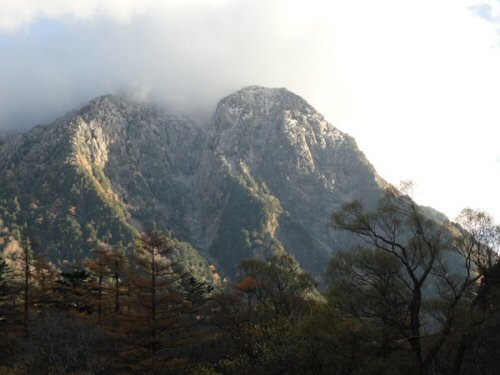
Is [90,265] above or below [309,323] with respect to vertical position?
above

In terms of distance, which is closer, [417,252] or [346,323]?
[346,323]

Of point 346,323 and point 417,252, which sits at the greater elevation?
point 417,252

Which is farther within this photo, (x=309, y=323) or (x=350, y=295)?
(x=309, y=323)

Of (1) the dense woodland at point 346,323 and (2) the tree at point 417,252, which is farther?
(1) the dense woodland at point 346,323

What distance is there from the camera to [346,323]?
44.7 m

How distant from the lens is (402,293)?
46500mm

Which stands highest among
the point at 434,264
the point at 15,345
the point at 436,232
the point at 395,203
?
the point at 395,203

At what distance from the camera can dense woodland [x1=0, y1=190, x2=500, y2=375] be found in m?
41.6

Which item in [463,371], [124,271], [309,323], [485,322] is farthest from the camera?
[124,271]

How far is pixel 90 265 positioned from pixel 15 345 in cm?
1803

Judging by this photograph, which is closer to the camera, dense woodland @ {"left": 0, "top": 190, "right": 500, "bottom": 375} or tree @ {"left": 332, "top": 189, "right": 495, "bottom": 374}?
tree @ {"left": 332, "top": 189, "right": 495, "bottom": 374}

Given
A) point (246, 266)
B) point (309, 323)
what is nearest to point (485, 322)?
point (309, 323)

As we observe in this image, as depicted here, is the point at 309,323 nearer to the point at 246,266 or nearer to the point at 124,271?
the point at 124,271

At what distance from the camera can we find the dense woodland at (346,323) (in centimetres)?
4156
